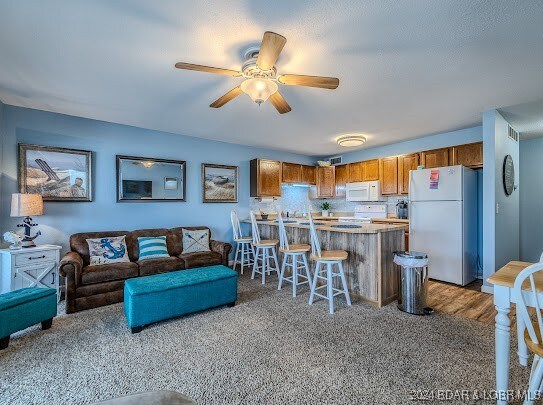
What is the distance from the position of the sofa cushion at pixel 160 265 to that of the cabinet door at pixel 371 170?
4107 mm

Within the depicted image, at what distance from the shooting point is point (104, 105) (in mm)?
3199

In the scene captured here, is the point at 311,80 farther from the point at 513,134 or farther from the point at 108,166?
the point at 513,134

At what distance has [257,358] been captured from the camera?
2.00m

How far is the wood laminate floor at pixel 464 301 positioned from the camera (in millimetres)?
2758

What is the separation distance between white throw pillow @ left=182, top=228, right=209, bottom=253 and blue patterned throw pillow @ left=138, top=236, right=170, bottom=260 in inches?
13.3

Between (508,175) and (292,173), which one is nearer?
(508,175)

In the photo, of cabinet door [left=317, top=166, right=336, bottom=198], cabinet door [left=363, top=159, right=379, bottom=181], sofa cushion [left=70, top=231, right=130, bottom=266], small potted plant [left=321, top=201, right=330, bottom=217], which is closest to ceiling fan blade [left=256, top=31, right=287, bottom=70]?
sofa cushion [left=70, top=231, right=130, bottom=266]

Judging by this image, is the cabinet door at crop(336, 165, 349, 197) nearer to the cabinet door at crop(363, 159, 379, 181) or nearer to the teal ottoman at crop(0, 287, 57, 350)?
the cabinet door at crop(363, 159, 379, 181)

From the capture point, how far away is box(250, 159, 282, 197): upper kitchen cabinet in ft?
17.1

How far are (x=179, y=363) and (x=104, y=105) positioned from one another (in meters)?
3.09

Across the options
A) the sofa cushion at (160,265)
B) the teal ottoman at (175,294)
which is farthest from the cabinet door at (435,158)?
the sofa cushion at (160,265)

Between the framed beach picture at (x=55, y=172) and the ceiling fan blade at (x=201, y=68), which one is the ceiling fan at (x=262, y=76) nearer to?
the ceiling fan blade at (x=201, y=68)

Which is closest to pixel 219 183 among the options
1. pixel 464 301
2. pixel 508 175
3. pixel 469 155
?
pixel 464 301

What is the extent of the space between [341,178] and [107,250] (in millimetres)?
4906
